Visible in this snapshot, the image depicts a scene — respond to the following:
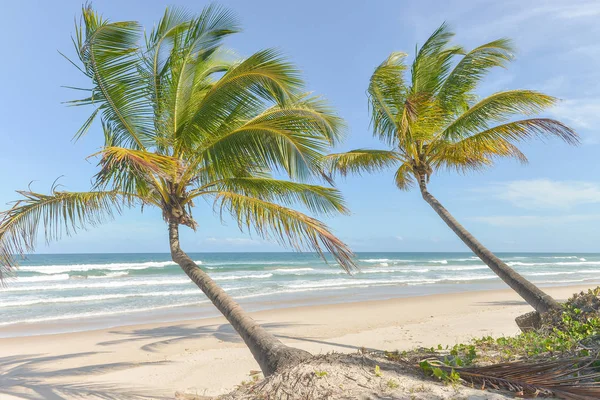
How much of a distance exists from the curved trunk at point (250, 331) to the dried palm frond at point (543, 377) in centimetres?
140

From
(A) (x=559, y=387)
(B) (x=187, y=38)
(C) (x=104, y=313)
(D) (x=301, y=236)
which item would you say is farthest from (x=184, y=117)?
(C) (x=104, y=313)

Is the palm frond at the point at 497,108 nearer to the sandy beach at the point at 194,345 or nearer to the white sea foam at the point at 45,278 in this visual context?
the sandy beach at the point at 194,345

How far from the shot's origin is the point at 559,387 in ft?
11.3

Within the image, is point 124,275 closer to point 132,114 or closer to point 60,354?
point 60,354

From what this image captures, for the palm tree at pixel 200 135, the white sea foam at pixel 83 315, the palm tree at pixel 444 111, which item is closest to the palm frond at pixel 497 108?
the palm tree at pixel 444 111

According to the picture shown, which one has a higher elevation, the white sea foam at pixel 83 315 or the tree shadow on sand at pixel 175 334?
the tree shadow on sand at pixel 175 334

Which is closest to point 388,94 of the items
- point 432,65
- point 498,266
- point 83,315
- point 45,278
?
point 432,65

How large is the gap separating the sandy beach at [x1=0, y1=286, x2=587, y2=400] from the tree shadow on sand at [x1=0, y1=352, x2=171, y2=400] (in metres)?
0.01

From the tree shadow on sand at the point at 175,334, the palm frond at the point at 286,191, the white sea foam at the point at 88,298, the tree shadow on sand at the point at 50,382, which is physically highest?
the palm frond at the point at 286,191

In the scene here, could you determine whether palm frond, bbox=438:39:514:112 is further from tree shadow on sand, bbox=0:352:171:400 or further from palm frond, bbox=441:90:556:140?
tree shadow on sand, bbox=0:352:171:400

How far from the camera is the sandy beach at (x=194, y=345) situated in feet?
20.6

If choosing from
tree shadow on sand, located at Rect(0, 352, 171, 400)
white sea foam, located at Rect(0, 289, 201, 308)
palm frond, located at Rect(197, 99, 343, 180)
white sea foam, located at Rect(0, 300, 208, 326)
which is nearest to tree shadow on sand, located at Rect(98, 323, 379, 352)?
tree shadow on sand, located at Rect(0, 352, 171, 400)

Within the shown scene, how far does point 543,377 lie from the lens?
142 inches

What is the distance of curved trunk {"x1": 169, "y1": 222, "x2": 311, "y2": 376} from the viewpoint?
4.10 metres
